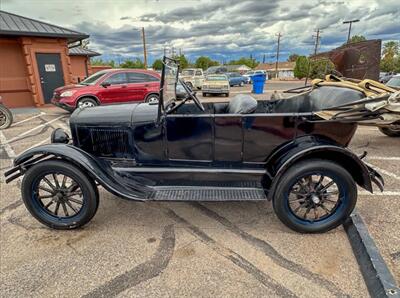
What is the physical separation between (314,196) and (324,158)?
405mm

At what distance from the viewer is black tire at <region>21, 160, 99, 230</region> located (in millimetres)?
2639

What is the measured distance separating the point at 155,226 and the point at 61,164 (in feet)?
3.87

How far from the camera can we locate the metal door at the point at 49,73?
11.1 m

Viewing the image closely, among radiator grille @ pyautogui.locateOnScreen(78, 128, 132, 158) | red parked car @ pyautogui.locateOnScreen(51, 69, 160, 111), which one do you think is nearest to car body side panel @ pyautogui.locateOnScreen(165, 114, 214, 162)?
radiator grille @ pyautogui.locateOnScreen(78, 128, 132, 158)

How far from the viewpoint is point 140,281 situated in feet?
7.08

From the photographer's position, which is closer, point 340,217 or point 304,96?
point 340,217

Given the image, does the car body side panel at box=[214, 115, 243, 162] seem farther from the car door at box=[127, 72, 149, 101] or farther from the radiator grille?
the car door at box=[127, 72, 149, 101]

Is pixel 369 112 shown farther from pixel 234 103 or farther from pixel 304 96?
pixel 234 103

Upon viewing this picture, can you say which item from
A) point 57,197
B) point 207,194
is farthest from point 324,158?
point 57,197

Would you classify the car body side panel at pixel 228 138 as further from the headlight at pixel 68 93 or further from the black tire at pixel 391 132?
the headlight at pixel 68 93

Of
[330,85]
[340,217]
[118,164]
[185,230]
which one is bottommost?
[185,230]

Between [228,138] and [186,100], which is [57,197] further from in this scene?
[228,138]

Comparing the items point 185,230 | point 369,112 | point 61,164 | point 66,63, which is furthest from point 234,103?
point 66,63

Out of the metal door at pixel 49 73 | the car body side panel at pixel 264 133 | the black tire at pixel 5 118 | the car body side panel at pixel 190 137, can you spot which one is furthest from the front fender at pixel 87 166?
the metal door at pixel 49 73
